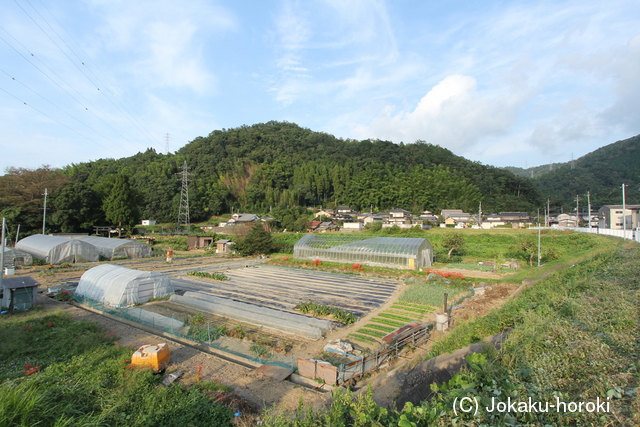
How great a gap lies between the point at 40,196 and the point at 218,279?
98.3 feet

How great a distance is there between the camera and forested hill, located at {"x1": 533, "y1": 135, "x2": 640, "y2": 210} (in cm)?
7519

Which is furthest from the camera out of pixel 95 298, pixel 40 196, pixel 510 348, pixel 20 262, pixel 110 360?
pixel 40 196

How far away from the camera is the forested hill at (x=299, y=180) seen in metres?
62.8

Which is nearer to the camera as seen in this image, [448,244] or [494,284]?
[494,284]

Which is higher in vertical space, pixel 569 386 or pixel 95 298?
pixel 569 386

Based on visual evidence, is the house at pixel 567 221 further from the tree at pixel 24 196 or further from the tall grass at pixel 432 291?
the tree at pixel 24 196

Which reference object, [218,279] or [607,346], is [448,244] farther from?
[607,346]

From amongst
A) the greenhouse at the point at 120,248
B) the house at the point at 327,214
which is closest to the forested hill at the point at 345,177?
the house at the point at 327,214

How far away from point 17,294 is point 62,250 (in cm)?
1426

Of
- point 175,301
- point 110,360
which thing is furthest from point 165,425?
point 175,301

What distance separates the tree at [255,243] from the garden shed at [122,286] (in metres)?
15.7

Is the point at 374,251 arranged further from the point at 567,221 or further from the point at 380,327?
the point at 567,221

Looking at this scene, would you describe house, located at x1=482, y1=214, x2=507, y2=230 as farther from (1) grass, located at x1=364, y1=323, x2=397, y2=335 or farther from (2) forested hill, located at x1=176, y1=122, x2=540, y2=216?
(1) grass, located at x1=364, y1=323, x2=397, y2=335

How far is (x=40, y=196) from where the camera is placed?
113ft
